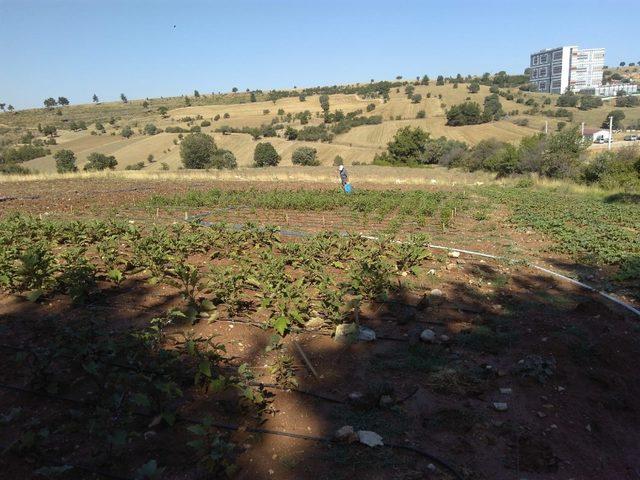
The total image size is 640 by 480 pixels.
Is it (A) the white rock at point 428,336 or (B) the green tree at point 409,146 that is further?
(B) the green tree at point 409,146

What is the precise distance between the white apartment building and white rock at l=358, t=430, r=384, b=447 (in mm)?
147139

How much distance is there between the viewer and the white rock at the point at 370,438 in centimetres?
328

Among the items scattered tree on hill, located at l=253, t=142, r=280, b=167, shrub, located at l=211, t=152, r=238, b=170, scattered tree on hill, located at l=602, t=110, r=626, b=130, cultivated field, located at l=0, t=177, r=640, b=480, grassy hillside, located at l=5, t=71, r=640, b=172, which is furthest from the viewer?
scattered tree on hill, located at l=602, t=110, r=626, b=130

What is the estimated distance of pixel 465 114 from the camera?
59.7 metres

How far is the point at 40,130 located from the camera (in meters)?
71.9

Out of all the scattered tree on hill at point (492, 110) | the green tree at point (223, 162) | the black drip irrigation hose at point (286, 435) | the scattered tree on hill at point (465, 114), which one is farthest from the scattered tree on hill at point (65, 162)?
the scattered tree on hill at point (492, 110)

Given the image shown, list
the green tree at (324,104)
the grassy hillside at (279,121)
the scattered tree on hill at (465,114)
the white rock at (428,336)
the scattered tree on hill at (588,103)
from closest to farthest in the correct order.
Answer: the white rock at (428,336), the grassy hillside at (279,121), the scattered tree on hill at (465,114), the green tree at (324,104), the scattered tree on hill at (588,103)

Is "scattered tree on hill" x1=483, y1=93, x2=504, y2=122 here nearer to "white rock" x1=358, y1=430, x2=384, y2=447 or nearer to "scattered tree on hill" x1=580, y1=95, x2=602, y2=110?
"scattered tree on hill" x1=580, y1=95, x2=602, y2=110

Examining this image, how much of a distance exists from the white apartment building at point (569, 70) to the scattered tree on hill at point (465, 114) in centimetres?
8466

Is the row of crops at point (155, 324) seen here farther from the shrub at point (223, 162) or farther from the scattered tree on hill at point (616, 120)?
the scattered tree on hill at point (616, 120)

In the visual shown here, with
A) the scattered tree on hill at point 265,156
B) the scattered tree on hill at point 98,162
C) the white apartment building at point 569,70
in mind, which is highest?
the white apartment building at point 569,70

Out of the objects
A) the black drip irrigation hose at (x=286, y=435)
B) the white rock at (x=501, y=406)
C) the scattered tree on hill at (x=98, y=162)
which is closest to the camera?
the black drip irrigation hose at (x=286, y=435)

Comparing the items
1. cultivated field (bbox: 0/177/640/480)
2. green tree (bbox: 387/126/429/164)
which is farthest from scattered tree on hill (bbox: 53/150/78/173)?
cultivated field (bbox: 0/177/640/480)

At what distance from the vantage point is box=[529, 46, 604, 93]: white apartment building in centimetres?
12825
